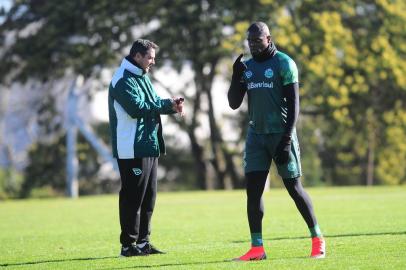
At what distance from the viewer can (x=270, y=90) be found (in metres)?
8.90

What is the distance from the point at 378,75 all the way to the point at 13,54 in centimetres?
1399

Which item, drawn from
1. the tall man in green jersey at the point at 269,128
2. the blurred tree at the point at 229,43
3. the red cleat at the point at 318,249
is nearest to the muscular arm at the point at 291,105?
the tall man in green jersey at the point at 269,128

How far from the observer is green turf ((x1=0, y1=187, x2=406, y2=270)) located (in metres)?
8.84

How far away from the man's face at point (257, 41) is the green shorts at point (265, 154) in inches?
30.4

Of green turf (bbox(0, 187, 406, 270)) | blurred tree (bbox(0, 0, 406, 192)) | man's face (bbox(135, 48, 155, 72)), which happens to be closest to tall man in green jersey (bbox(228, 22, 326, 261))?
green turf (bbox(0, 187, 406, 270))

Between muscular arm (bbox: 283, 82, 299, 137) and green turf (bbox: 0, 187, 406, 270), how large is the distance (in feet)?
3.99

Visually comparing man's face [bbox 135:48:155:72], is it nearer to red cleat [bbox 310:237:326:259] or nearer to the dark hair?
the dark hair

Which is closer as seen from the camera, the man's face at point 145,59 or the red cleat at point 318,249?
the red cleat at point 318,249

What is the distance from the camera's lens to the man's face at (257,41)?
8805 millimetres

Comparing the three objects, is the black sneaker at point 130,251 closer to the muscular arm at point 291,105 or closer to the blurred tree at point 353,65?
the muscular arm at point 291,105

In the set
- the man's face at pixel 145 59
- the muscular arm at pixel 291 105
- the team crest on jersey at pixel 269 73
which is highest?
the man's face at pixel 145 59

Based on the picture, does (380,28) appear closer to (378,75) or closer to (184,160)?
(378,75)

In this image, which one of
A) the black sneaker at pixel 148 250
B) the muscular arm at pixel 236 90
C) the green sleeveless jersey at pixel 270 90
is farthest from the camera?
the black sneaker at pixel 148 250

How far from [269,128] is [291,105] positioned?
303 mm
